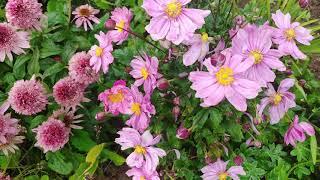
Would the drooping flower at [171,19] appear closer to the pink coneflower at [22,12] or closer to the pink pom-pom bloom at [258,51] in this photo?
the pink pom-pom bloom at [258,51]

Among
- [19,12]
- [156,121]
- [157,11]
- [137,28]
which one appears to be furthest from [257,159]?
[19,12]

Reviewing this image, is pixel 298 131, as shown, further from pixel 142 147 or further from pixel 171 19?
pixel 171 19

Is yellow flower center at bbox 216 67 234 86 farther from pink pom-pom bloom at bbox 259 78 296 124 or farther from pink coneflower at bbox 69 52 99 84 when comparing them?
pink coneflower at bbox 69 52 99 84

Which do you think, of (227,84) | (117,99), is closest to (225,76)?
(227,84)

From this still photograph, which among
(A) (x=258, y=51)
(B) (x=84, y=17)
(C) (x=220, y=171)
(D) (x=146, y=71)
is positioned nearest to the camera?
(A) (x=258, y=51)

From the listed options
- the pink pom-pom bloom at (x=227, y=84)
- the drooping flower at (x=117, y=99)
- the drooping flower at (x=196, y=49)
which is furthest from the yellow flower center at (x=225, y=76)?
the drooping flower at (x=117, y=99)

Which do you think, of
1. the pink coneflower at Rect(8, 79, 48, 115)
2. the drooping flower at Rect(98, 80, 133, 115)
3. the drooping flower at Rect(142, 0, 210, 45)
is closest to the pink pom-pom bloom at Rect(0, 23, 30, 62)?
the pink coneflower at Rect(8, 79, 48, 115)

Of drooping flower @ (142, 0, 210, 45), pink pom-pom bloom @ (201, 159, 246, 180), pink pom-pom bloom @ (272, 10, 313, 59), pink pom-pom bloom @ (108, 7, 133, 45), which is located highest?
drooping flower @ (142, 0, 210, 45)

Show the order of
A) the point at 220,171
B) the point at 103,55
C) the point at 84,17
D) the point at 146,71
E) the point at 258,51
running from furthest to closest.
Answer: the point at 84,17 < the point at 220,171 < the point at 103,55 < the point at 146,71 < the point at 258,51
